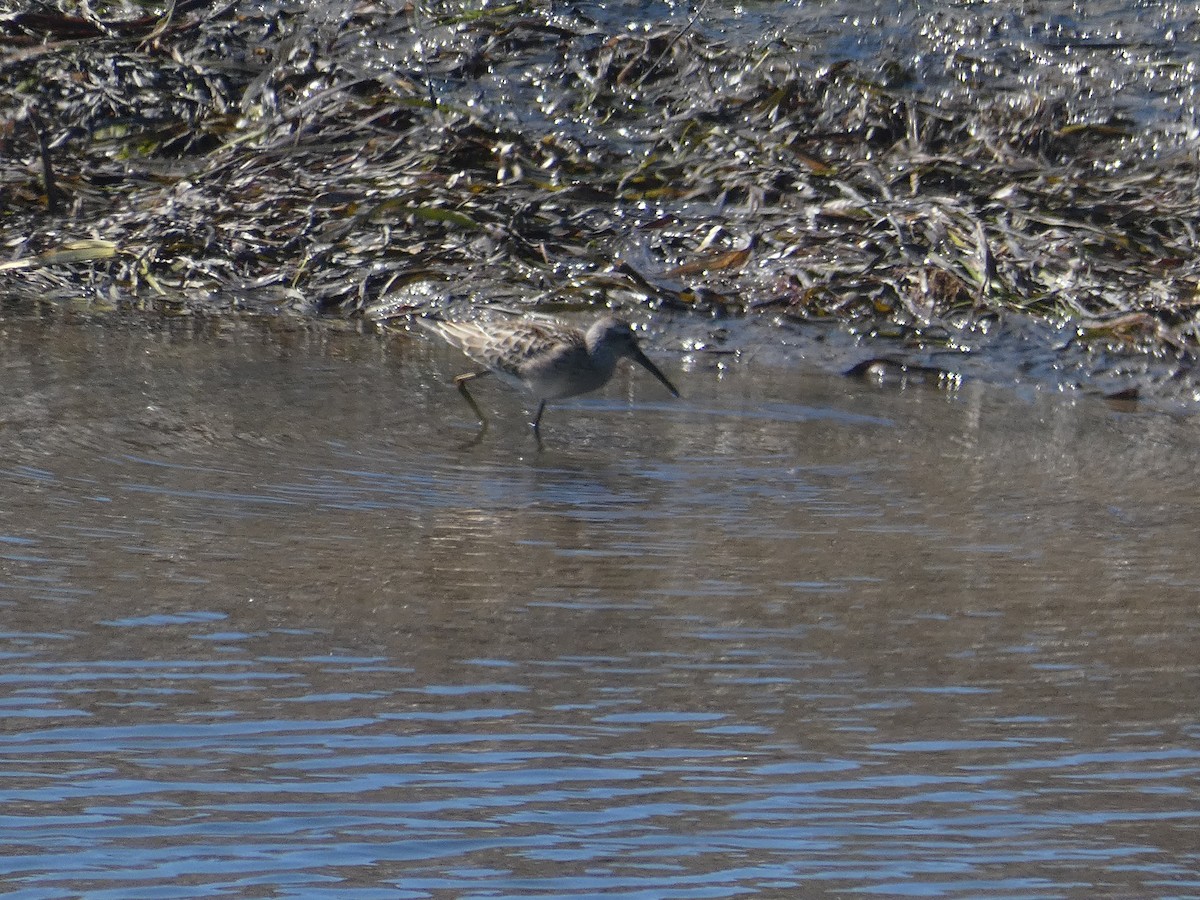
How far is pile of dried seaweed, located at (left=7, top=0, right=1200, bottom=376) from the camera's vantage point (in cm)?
861

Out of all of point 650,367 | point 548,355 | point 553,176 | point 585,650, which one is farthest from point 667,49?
point 585,650

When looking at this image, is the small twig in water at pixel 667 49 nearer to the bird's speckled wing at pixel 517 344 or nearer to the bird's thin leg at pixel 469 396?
→ the bird's speckled wing at pixel 517 344

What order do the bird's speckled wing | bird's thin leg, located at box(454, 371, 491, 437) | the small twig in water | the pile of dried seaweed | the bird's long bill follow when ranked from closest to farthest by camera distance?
bird's thin leg, located at box(454, 371, 491, 437)
the bird's speckled wing
the bird's long bill
the pile of dried seaweed
the small twig in water

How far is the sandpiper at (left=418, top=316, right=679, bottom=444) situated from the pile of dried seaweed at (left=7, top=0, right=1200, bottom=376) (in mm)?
1390

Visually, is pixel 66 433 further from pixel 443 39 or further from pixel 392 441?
pixel 443 39

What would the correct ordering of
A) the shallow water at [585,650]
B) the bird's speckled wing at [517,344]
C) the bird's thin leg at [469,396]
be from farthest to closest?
the bird's speckled wing at [517,344]
the bird's thin leg at [469,396]
the shallow water at [585,650]

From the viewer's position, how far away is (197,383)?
7.08m

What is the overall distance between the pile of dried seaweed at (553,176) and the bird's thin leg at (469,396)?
136 centimetres

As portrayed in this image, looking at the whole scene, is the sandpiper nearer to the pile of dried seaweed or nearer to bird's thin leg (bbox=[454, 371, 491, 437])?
bird's thin leg (bbox=[454, 371, 491, 437])

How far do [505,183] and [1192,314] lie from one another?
3.34 m

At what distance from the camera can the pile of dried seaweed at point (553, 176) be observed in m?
8.61

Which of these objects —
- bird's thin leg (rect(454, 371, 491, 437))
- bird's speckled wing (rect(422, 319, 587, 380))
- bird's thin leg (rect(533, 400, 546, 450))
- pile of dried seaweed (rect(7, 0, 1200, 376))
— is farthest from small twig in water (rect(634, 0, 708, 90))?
bird's thin leg (rect(533, 400, 546, 450))

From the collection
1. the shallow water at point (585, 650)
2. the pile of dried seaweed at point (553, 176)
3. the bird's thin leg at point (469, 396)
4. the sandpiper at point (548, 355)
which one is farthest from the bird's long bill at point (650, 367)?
the pile of dried seaweed at point (553, 176)

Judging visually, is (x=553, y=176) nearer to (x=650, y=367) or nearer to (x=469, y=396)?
(x=650, y=367)
